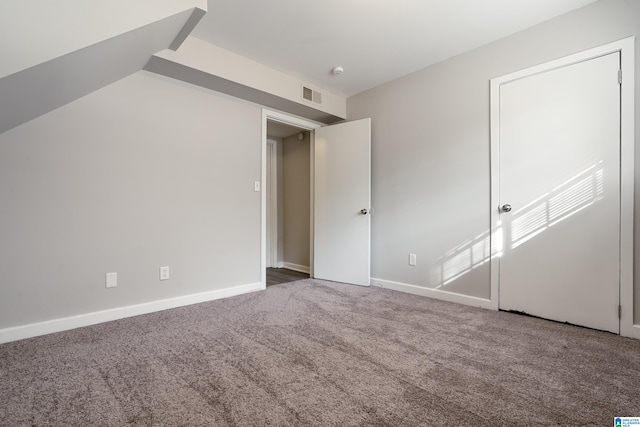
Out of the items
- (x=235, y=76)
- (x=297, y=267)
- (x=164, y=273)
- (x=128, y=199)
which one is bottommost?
(x=297, y=267)

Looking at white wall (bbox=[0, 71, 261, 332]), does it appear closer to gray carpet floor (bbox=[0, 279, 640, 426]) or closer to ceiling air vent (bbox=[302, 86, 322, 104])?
gray carpet floor (bbox=[0, 279, 640, 426])

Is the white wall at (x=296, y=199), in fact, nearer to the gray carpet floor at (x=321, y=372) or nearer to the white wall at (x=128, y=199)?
the white wall at (x=128, y=199)

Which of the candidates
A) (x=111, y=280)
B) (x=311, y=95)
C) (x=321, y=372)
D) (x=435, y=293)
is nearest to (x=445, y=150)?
(x=435, y=293)

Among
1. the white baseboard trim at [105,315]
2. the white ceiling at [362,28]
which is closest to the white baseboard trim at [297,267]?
the white baseboard trim at [105,315]

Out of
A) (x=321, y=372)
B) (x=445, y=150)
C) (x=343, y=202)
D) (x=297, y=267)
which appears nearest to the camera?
(x=321, y=372)

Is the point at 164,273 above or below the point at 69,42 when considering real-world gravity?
below

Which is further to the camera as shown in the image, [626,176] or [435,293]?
[435,293]

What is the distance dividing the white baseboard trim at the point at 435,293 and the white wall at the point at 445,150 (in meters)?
0.04

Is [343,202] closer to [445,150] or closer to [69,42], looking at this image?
[445,150]

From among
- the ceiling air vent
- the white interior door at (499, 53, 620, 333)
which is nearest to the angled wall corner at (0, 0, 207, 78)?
the ceiling air vent

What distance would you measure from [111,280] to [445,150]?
3.25 meters

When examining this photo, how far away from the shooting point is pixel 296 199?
4.93 m

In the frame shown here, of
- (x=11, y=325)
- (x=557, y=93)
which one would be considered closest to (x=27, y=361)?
(x=11, y=325)

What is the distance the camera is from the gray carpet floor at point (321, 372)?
125cm
